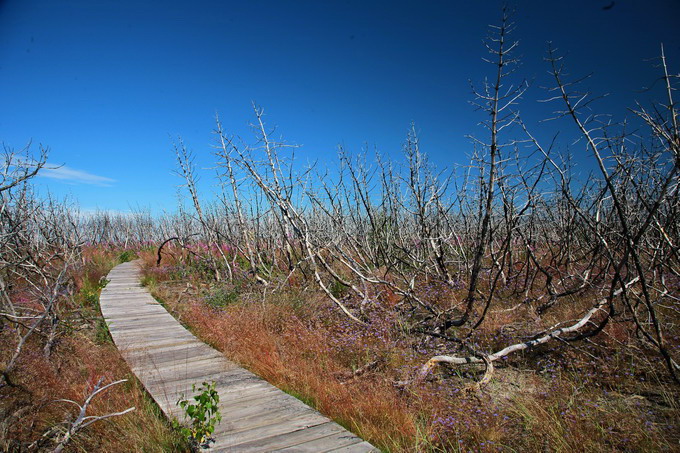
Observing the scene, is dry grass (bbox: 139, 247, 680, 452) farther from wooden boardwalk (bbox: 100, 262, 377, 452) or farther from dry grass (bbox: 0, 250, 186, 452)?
dry grass (bbox: 0, 250, 186, 452)

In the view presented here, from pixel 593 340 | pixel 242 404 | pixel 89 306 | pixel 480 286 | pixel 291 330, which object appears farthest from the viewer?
pixel 89 306

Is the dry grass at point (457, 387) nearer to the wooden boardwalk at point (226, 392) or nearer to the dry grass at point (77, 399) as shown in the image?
the wooden boardwalk at point (226, 392)

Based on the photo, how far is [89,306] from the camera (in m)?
7.26

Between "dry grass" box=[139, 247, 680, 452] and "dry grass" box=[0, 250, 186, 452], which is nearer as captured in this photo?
"dry grass" box=[139, 247, 680, 452]

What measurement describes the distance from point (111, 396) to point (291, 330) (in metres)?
2.31

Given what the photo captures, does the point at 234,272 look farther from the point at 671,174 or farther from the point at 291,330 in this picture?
the point at 671,174

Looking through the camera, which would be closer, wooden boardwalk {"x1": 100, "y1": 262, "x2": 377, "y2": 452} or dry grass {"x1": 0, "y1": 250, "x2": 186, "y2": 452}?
wooden boardwalk {"x1": 100, "y1": 262, "x2": 377, "y2": 452}

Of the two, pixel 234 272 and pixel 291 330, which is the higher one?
pixel 234 272

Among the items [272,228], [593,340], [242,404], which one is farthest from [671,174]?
[272,228]

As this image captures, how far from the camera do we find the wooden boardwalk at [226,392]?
2355 millimetres

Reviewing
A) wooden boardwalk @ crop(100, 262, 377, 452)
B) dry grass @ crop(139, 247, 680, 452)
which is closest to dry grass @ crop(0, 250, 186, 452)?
wooden boardwalk @ crop(100, 262, 377, 452)

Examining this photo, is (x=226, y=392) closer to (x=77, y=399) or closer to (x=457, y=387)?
(x=77, y=399)

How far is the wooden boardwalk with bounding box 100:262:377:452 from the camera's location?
2.36 meters

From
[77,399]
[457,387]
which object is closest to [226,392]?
[77,399]
